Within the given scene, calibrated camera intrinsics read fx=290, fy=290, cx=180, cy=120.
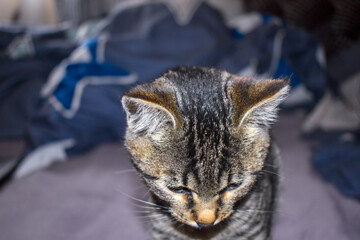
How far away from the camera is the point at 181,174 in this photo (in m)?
0.51

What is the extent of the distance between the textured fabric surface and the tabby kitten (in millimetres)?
285

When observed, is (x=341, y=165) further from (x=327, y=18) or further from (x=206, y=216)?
(x=327, y=18)

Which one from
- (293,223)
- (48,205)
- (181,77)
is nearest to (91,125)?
(48,205)

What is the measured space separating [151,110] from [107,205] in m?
0.54

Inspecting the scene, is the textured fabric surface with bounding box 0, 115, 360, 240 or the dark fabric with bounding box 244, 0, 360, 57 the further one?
the dark fabric with bounding box 244, 0, 360, 57

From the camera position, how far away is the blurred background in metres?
0.83

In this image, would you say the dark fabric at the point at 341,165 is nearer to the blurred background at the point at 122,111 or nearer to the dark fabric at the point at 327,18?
the blurred background at the point at 122,111

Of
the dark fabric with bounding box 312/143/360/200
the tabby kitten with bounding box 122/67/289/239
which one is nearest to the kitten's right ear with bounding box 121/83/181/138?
the tabby kitten with bounding box 122/67/289/239

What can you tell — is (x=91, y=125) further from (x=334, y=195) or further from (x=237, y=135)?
(x=334, y=195)

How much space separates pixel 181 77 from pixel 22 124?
1.02 meters

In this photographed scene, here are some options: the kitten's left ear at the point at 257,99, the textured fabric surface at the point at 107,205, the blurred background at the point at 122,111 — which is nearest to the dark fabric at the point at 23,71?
the blurred background at the point at 122,111

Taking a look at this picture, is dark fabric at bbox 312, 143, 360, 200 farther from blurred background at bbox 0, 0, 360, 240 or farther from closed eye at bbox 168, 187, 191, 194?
closed eye at bbox 168, 187, 191, 194

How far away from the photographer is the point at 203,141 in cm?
51

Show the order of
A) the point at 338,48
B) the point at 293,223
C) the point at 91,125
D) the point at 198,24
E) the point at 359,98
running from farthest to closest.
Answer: the point at 198,24
the point at 338,48
the point at 91,125
the point at 359,98
the point at 293,223
